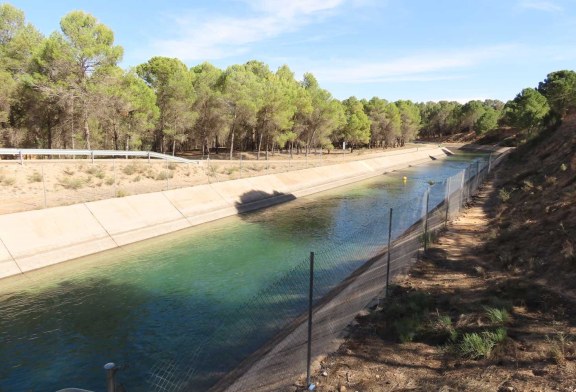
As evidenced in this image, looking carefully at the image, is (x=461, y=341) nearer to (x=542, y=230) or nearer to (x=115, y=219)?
(x=542, y=230)

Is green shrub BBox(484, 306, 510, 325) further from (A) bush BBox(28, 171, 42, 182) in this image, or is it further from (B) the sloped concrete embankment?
(A) bush BBox(28, 171, 42, 182)

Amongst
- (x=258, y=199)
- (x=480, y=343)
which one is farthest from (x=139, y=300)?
(x=258, y=199)

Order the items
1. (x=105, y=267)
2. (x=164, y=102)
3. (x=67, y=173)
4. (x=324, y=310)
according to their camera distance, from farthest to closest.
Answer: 1. (x=164, y=102)
2. (x=67, y=173)
3. (x=105, y=267)
4. (x=324, y=310)

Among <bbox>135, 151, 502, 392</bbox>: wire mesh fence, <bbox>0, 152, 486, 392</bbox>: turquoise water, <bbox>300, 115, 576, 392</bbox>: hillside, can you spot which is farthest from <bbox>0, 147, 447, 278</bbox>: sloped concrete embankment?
<bbox>300, 115, 576, 392</bbox>: hillside

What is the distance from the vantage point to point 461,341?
27.9 ft

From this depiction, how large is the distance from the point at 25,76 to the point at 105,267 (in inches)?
1221

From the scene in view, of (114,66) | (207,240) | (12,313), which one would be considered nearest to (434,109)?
(114,66)

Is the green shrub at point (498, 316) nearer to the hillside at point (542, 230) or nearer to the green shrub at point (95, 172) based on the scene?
the hillside at point (542, 230)

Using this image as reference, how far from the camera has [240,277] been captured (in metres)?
17.9

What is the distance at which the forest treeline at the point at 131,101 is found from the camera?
131 ft

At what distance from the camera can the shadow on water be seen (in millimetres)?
34062

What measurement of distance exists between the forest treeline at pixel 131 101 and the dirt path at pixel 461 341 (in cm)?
3989

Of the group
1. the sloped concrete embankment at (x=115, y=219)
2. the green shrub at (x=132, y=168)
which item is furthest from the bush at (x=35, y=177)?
the sloped concrete embankment at (x=115, y=219)

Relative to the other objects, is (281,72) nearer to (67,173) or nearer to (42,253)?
(67,173)
